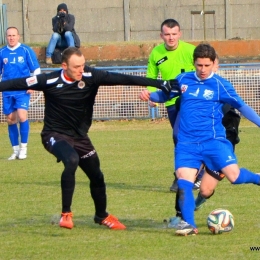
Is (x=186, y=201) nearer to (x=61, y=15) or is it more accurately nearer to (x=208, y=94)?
(x=208, y=94)

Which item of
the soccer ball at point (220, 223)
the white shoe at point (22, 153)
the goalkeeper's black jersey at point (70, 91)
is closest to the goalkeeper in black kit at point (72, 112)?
the goalkeeper's black jersey at point (70, 91)

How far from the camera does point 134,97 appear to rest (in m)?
17.1

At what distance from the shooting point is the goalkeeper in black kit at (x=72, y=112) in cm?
680

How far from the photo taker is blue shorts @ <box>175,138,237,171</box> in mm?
6691

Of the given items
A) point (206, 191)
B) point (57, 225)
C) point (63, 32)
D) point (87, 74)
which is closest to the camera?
point (87, 74)

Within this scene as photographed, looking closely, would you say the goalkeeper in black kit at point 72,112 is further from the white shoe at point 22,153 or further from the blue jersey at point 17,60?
the blue jersey at point 17,60

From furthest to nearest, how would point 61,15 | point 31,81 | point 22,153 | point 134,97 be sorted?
point 61,15, point 134,97, point 22,153, point 31,81

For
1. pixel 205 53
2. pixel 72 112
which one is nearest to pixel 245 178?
pixel 205 53

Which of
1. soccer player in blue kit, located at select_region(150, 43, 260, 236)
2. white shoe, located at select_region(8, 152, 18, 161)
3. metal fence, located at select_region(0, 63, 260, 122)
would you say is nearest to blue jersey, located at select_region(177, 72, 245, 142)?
soccer player in blue kit, located at select_region(150, 43, 260, 236)

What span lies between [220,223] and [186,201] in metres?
0.36

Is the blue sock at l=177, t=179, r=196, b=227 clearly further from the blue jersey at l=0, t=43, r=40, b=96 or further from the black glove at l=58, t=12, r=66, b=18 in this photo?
the black glove at l=58, t=12, r=66, b=18

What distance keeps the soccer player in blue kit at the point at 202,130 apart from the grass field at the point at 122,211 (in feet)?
1.39

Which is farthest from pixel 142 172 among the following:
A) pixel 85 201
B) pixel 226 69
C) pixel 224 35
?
pixel 224 35

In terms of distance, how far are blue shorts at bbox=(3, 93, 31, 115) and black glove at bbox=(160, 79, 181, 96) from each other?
239 inches
